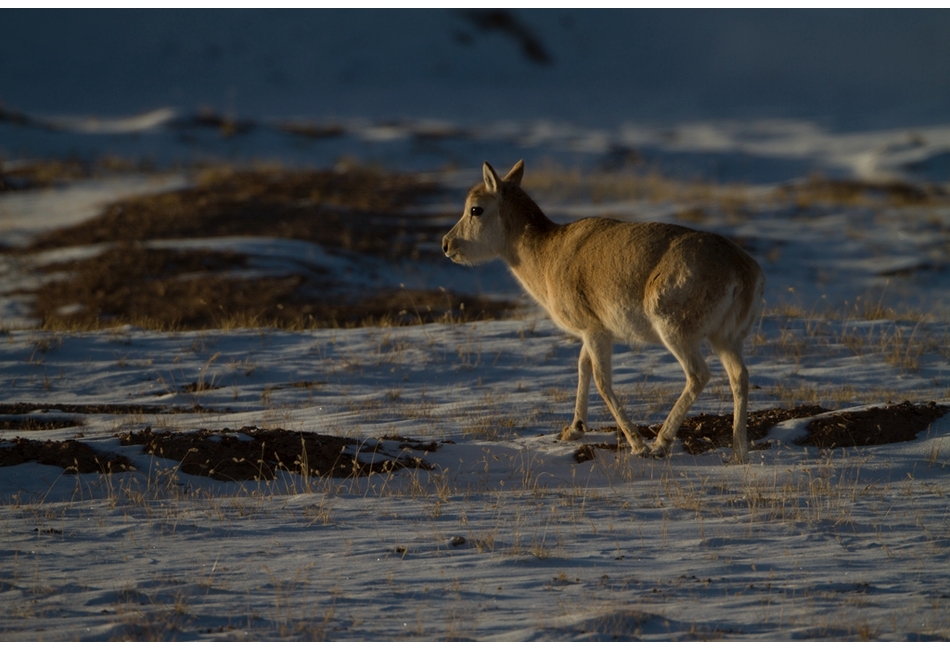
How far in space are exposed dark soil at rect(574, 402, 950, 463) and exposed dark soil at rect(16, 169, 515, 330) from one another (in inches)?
211

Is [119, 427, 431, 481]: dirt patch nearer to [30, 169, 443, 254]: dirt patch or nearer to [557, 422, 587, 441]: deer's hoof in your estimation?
[557, 422, 587, 441]: deer's hoof

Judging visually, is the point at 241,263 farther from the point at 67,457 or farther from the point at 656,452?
the point at 656,452

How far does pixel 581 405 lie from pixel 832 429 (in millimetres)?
1972

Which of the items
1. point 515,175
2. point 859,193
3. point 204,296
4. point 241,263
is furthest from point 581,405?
point 859,193

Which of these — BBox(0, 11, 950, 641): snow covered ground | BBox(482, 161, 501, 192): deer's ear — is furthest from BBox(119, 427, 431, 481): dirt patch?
BBox(482, 161, 501, 192): deer's ear

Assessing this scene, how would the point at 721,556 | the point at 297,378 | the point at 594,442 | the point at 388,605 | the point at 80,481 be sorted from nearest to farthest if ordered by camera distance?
the point at 388,605, the point at 721,556, the point at 80,481, the point at 594,442, the point at 297,378

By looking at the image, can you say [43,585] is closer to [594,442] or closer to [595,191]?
[594,442]

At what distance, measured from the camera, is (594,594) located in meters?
5.12

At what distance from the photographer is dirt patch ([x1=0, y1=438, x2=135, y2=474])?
737 centimetres

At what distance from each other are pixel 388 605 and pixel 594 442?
3.68m

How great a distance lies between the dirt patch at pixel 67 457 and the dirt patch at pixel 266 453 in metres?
0.27

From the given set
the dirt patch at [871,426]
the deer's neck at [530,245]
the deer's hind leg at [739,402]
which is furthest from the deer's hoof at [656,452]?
the deer's neck at [530,245]

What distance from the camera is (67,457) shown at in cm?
749

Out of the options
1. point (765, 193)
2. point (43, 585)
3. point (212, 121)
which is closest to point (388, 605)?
point (43, 585)
